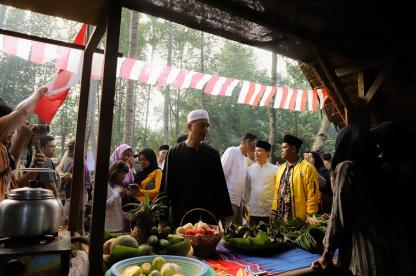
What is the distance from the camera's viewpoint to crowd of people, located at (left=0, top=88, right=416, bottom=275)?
237cm

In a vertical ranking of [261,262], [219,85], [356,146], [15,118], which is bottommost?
[261,262]

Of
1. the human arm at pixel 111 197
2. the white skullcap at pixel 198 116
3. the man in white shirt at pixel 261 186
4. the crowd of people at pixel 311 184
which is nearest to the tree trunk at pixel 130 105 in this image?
the crowd of people at pixel 311 184

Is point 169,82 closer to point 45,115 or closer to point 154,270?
point 45,115

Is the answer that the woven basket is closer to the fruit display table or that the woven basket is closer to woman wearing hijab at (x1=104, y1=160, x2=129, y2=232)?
the fruit display table

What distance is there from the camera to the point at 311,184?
14.7ft

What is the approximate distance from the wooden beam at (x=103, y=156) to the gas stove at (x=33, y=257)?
285 millimetres

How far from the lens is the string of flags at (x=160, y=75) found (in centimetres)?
532

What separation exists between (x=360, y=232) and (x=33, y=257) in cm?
Result: 228

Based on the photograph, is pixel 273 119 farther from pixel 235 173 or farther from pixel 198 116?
pixel 198 116

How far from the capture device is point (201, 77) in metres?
7.50

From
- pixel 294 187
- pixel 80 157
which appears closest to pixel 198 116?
pixel 80 157

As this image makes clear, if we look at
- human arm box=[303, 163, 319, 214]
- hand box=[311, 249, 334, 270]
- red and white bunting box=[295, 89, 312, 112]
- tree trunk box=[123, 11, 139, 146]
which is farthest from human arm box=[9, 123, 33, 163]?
red and white bunting box=[295, 89, 312, 112]

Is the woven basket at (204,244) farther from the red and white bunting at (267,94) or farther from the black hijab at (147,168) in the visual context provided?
the red and white bunting at (267,94)

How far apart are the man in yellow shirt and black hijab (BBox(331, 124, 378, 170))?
1.83 meters
